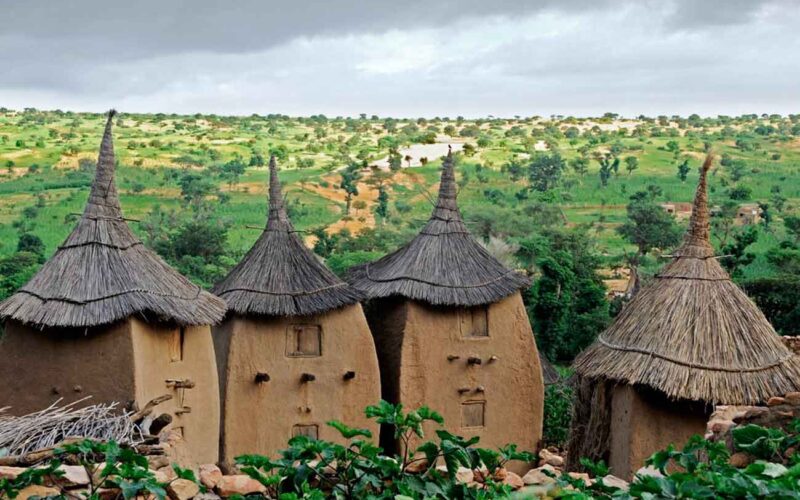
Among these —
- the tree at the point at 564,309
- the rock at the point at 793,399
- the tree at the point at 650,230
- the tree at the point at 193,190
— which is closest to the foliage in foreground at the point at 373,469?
the rock at the point at 793,399

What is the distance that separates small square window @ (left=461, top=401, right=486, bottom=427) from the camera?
17.3 metres

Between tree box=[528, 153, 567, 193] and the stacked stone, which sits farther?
tree box=[528, 153, 567, 193]

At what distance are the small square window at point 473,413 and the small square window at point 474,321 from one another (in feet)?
3.49

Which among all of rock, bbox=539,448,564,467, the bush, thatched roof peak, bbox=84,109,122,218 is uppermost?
thatched roof peak, bbox=84,109,122,218

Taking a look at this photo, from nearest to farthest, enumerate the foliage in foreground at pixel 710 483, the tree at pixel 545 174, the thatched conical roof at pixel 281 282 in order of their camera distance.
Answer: the foliage in foreground at pixel 710 483
the thatched conical roof at pixel 281 282
the tree at pixel 545 174

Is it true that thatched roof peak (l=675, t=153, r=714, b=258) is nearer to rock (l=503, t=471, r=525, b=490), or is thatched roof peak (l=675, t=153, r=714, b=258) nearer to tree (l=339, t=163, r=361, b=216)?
rock (l=503, t=471, r=525, b=490)

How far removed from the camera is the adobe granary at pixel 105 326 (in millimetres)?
12406

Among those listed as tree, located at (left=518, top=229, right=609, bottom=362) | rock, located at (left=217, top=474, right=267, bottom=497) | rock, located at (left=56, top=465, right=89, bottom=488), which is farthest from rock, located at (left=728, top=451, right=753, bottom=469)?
tree, located at (left=518, top=229, right=609, bottom=362)

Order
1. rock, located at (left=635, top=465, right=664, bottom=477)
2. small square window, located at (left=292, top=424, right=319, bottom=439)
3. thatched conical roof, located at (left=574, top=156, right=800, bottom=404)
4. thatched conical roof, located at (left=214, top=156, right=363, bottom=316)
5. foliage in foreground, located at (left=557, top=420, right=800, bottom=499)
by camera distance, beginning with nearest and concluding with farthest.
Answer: foliage in foreground, located at (left=557, top=420, right=800, bottom=499) < rock, located at (left=635, top=465, right=664, bottom=477) < thatched conical roof, located at (left=574, top=156, right=800, bottom=404) < thatched conical roof, located at (left=214, top=156, right=363, bottom=316) < small square window, located at (left=292, top=424, right=319, bottom=439)

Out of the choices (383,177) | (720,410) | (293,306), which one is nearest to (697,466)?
(720,410)

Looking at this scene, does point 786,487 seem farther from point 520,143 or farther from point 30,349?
point 520,143

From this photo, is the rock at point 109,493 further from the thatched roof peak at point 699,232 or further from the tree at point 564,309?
the tree at point 564,309

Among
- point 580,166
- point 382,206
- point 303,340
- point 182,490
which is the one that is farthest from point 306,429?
point 580,166

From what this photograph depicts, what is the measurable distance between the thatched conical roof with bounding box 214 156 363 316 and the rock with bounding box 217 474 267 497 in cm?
882
